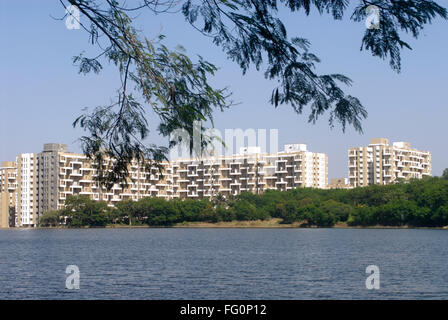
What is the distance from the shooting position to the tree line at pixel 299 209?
99.1m

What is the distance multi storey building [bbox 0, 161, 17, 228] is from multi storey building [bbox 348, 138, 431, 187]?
83653mm

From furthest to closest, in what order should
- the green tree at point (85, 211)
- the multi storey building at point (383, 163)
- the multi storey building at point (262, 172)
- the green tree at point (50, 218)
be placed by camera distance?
the multi storey building at point (262, 172) < the multi storey building at point (383, 163) < the green tree at point (50, 218) < the green tree at point (85, 211)

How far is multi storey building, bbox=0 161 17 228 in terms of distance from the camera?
495ft

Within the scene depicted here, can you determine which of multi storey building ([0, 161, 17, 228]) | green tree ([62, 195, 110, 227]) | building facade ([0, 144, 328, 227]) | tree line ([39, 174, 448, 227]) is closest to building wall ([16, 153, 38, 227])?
building facade ([0, 144, 328, 227])

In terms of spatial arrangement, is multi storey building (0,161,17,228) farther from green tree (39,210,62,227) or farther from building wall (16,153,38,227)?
green tree (39,210,62,227)

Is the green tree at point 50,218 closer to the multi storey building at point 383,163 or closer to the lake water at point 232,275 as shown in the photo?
the multi storey building at point 383,163

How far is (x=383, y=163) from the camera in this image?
479 ft

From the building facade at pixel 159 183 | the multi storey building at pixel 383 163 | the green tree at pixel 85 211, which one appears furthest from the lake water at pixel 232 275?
the multi storey building at pixel 383 163

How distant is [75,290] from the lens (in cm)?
3002

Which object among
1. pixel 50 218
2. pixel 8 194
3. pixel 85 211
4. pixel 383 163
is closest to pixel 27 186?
pixel 50 218

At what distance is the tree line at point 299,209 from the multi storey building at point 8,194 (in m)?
22.0
